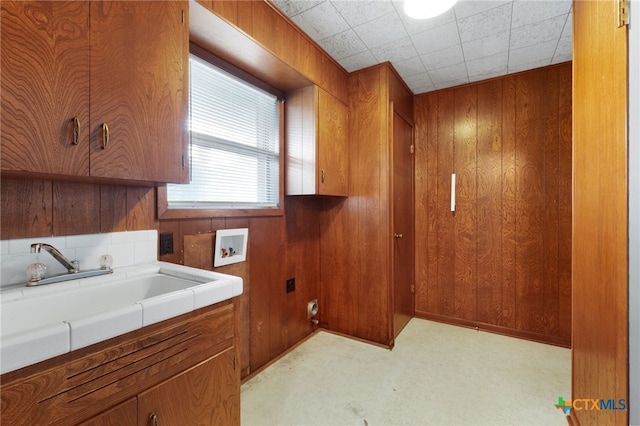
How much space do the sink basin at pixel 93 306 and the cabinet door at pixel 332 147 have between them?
1291 mm

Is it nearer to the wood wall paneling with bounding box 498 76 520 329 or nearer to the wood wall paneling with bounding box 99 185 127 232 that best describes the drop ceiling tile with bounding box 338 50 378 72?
the wood wall paneling with bounding box 498 76 520 329

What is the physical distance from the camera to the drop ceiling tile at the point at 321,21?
1.84 meters

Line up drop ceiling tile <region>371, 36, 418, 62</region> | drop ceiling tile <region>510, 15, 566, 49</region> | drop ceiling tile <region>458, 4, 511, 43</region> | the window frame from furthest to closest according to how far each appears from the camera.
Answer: drop ceiling tile <region>371, 36, 418, 62</region>
drop ceiling tile <region>510, 15, 566, 49</region>
drop ceiling tile <region>458, 4, 511, 43</region>
the window frame

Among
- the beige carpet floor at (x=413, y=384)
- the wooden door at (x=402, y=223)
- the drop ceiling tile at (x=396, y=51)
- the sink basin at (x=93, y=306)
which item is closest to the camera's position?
the sink basin at (x=93, y=306)

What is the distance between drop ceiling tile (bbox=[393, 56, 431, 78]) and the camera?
248 cm

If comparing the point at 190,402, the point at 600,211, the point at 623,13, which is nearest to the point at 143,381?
the point at 190,402

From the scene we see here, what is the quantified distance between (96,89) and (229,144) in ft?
3.18

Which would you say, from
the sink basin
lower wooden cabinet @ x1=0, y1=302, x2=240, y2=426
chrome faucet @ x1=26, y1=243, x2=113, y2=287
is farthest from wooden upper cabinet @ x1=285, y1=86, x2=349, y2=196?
chrome faucet @ x1=26, y1=243, x2=113, y2=287

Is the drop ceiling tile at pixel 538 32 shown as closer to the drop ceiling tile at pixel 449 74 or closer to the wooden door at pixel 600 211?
the drop ceiling tile at pixel 449 74

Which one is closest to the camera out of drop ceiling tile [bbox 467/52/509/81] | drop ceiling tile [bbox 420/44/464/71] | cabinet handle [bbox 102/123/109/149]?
cabinet handle [bbox 102/123/109/149]

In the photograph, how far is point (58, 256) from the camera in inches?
42.1

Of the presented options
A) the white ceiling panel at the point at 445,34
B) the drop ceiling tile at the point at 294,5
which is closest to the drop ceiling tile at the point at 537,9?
the white ceiling panel at the point at 445,34

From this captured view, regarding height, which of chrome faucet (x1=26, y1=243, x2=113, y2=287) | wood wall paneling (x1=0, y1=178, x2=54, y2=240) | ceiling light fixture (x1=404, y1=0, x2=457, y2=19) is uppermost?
ceiling light fixture (x1=404, y1=0, x2=457, y2=19)

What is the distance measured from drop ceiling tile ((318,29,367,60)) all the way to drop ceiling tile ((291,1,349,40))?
5 centimetres
